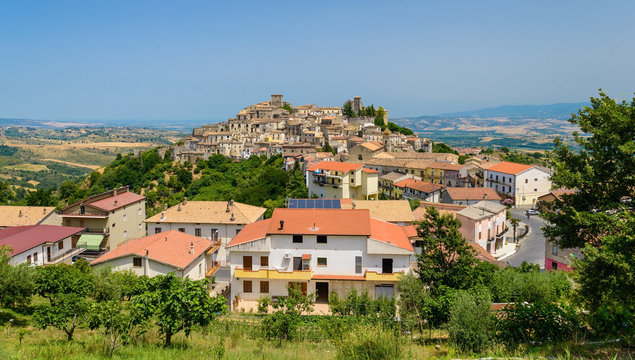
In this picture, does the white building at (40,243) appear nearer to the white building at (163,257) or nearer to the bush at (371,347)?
the white building at (163,257)

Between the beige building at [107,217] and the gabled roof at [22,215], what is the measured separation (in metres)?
3.59

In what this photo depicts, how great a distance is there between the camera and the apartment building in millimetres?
52906

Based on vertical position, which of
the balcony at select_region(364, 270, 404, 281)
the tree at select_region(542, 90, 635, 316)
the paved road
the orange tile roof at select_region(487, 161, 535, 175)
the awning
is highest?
the tree at select_region(542, 90, 635, 316)

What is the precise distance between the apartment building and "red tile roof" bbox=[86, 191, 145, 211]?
23.0 metres

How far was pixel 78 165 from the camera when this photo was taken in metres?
177

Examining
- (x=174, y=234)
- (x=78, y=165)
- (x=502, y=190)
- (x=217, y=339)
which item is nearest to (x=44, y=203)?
(x=174, y=234)

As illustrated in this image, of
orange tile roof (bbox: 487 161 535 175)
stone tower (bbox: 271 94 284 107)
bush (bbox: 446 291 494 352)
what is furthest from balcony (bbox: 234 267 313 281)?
stone tower (bbox: 271 94 284 107)

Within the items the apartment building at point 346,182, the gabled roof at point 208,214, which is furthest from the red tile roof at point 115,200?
the apartment building at point 346,182

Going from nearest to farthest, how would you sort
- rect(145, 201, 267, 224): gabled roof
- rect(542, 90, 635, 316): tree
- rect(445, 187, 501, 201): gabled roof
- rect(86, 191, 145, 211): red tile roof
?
rect(542, 90, 635, 316): tree, rect(145, 201, 267, 224): gabled roof, rect(86, 191, 145, 211): red tile roof, rect(445, 187, 501, 201): gabled roof

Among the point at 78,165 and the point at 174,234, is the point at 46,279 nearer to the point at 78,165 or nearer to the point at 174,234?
the point at 174,234

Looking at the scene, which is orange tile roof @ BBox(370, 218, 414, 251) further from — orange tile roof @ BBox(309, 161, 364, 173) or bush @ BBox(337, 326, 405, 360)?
orange tile roof @ BBox(309, 161, 364, 173)

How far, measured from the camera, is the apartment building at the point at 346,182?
174 feet

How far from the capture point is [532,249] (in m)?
39.3

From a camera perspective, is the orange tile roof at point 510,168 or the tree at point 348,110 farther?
the tree at point 348,110
